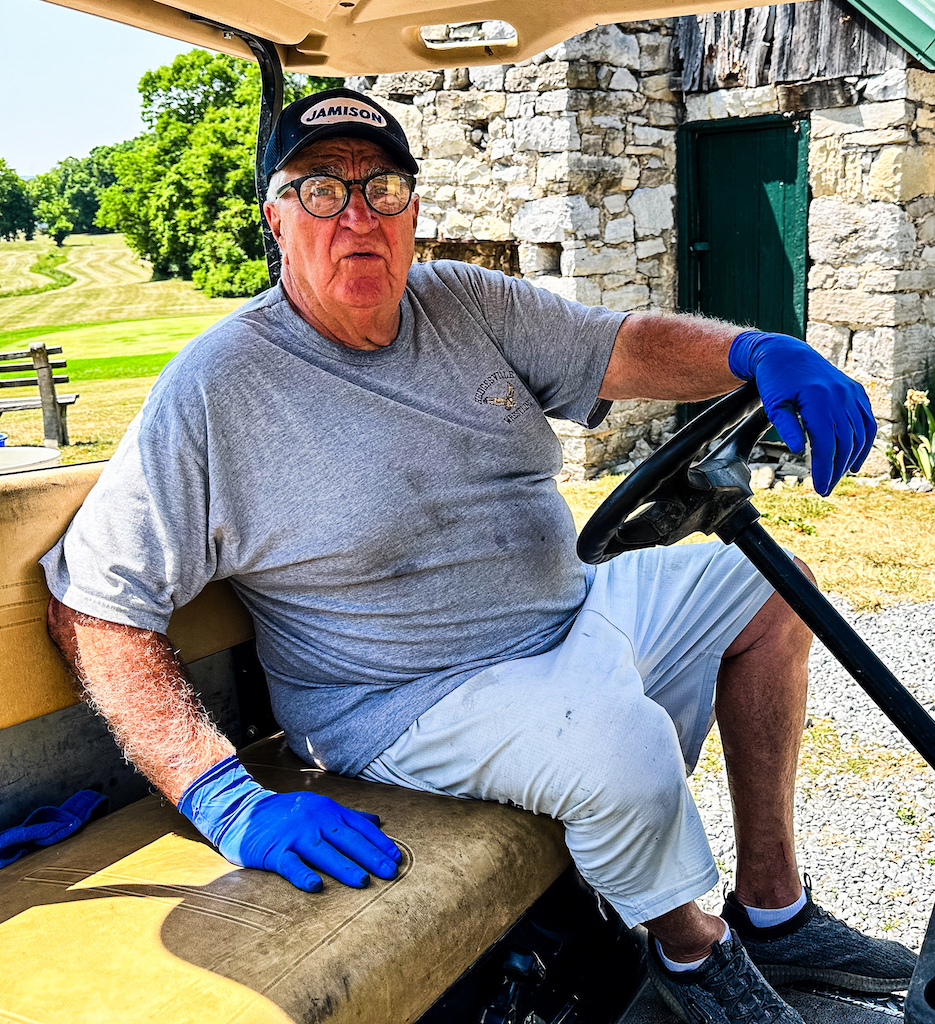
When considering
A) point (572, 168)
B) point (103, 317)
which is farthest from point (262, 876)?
point (103, 317)

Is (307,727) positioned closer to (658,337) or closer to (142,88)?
(658,337)

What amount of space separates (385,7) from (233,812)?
4.80 ft

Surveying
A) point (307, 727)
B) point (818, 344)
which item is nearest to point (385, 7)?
point (307, 727)

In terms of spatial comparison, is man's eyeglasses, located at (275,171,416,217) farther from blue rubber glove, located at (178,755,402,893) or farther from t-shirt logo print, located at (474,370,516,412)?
blue rubber glove, located at (178,755,402,893)

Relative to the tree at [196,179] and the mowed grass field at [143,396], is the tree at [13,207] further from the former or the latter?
the tree at [196,179]

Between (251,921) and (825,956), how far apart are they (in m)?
1.08

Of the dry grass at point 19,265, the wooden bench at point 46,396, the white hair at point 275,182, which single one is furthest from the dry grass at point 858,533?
the dry grass at point 19,265

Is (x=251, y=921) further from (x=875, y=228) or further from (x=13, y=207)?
(x=13, y=207)

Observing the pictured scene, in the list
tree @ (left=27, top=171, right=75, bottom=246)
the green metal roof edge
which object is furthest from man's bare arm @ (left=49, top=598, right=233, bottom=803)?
tree @ (left=27, top=171, right=75, bottom=246)

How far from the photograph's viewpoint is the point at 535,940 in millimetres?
1597

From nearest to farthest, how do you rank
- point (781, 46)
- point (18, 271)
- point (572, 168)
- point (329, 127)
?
point (329, 127) → point (781, 46) → point (572, 168) → point (18, 271)

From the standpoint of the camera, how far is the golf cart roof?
5.99ft

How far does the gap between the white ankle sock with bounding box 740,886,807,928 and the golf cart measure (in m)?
0.17

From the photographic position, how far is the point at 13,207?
57.1 feet
